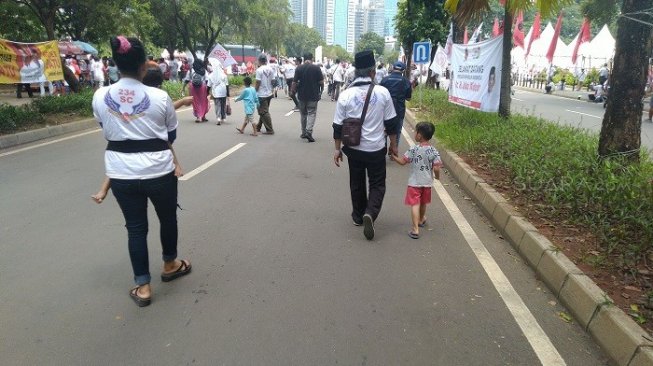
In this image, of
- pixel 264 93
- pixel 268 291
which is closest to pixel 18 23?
pixel 264 93

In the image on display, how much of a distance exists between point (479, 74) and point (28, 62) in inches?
412

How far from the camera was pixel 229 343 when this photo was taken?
2881mm

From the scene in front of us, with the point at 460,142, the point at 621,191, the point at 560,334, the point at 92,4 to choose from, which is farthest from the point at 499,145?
the point at 92,4

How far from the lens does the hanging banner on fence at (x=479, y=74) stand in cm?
982

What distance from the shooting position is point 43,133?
32.7 ft

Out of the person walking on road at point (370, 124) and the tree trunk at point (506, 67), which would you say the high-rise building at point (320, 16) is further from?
the person walking on road at point (370, 124)

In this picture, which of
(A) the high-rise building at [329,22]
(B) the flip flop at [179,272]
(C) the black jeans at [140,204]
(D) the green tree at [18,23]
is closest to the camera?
(C) the black jeans at [140,204]

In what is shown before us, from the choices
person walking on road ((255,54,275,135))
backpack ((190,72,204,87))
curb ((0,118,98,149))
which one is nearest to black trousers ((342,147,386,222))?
person walking on road ((255,54,275,135))

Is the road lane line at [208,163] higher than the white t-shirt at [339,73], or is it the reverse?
the white t-shirt at [339,73]

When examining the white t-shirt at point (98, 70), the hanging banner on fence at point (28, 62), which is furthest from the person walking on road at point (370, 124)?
the white t-shirt at point (98, 70)

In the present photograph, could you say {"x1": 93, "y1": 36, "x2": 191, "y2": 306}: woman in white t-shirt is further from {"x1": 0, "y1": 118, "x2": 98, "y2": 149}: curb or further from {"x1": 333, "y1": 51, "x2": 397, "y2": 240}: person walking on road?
{"x1": 0, "y1": 118, "x2": 98, "y2": 149}: curb

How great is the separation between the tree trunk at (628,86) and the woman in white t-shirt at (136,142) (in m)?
4.98

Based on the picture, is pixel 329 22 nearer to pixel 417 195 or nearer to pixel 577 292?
pixel 417 195

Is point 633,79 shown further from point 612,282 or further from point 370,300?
point 370,300
